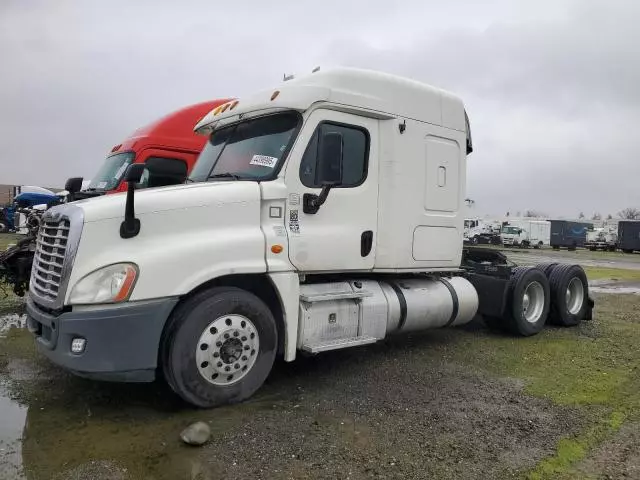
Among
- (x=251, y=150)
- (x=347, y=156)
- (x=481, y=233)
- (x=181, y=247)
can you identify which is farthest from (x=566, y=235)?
(x=181, y=247)

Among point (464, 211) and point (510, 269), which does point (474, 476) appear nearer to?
point (464, 211)

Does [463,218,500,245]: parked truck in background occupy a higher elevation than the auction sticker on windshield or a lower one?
lower

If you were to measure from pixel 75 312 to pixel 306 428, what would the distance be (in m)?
2.06

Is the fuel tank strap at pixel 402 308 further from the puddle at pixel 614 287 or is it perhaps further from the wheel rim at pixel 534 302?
the puddle at pixel 614 287

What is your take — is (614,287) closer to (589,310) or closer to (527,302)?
(589,310)

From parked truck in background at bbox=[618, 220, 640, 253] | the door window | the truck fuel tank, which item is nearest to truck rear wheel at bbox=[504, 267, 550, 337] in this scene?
the truck fuel tank

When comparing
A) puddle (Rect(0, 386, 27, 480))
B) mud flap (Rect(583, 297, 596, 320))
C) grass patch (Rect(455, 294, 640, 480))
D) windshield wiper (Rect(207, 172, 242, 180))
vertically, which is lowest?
puddle (Rect(0, 386, 27, 480))

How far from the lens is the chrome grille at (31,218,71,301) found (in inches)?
168

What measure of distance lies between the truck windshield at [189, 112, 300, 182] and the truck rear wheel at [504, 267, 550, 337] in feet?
14.4

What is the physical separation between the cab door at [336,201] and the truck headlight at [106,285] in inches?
61.3

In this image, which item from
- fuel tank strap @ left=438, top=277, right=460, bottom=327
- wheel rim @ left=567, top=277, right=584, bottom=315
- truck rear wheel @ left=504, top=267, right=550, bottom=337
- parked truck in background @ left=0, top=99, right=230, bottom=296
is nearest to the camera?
fuel tank strap @ left=438, top=277, right=460, bottom=327

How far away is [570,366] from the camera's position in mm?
6355

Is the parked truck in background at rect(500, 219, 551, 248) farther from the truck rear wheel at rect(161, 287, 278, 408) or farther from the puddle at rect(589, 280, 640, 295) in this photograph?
the truck rear wheel at rect(161, 287, 278, 408)

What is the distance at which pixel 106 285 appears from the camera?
4.11 metres
